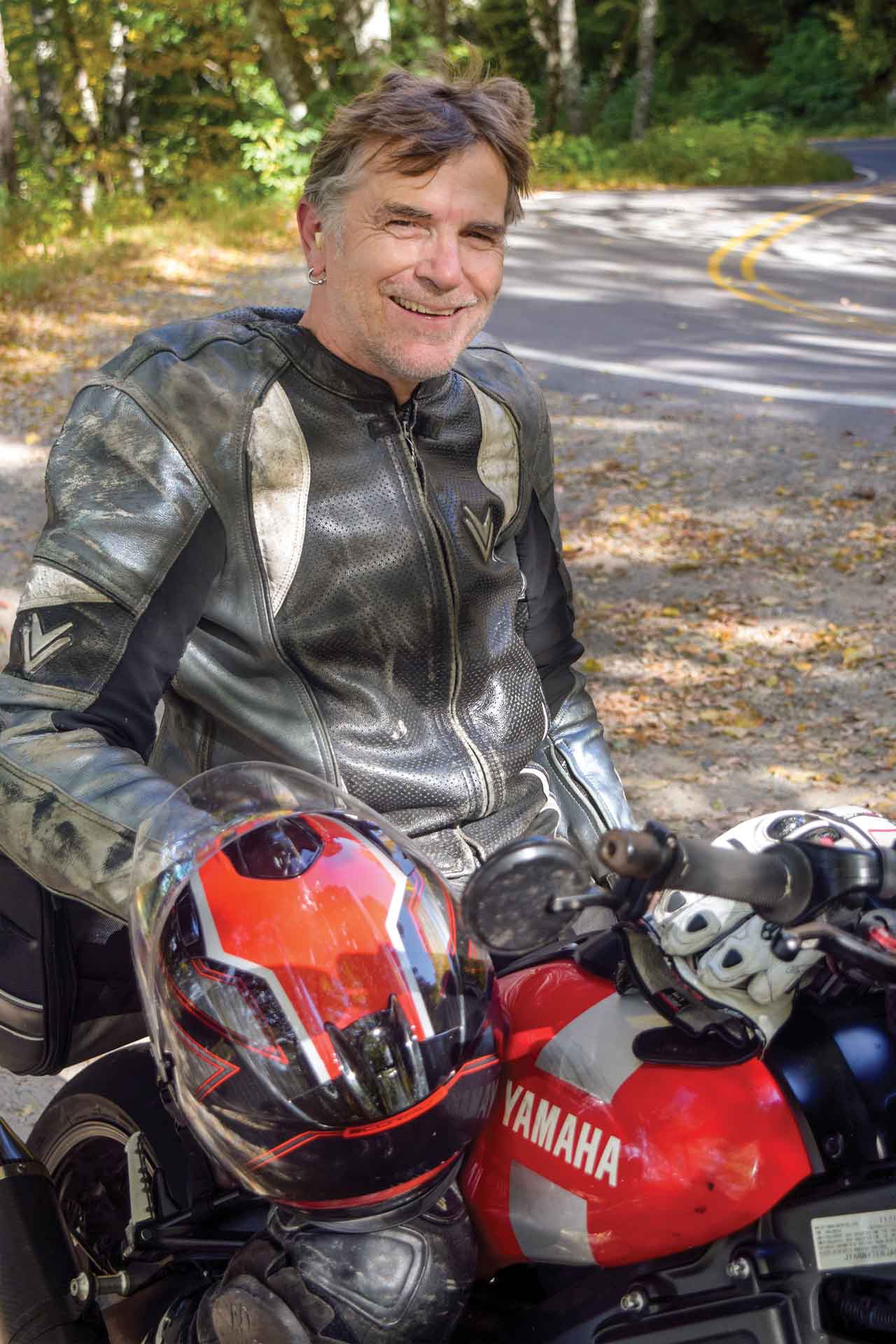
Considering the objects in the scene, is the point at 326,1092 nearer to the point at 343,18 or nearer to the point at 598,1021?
the point at 598,1021

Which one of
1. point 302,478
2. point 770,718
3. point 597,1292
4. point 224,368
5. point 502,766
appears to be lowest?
point 770,718

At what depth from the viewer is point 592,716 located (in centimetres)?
236

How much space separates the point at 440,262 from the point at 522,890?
4.00ft

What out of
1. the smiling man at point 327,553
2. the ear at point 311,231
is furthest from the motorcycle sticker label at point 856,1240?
the ear at point 311,231

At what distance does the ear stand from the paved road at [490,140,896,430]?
21.9 ft

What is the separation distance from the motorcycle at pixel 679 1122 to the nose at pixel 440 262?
0.99 m

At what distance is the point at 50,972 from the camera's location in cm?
172

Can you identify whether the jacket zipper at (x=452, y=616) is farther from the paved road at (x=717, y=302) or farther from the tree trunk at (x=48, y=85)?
the tree trunk at (x=48, y=85)

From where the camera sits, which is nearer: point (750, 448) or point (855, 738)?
point (855, 738)

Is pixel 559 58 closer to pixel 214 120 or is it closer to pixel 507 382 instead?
pixel 214 120

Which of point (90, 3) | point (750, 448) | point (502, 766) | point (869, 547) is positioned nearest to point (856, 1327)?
point (502, 766)

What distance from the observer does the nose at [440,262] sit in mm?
2000

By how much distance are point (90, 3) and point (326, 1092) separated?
75.2 feet

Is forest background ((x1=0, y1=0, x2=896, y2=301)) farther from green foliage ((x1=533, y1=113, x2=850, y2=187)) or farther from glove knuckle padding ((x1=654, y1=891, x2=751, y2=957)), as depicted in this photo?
glove knuckle padding ((x1=654, y1=891, x2=751, y2=957))
